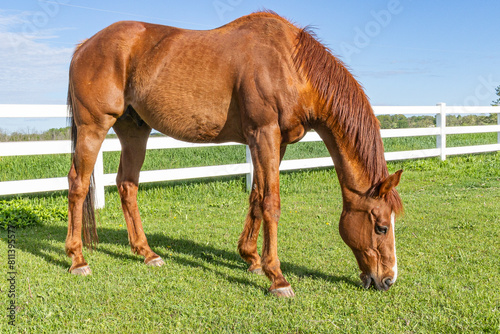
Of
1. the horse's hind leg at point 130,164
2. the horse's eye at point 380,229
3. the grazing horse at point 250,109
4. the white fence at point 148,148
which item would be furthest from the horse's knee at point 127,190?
the horse's eye at point 380,229

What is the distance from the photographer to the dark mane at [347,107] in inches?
130

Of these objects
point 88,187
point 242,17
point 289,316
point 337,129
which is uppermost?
point 242,17

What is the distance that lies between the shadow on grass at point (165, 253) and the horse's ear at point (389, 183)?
80 centimetres

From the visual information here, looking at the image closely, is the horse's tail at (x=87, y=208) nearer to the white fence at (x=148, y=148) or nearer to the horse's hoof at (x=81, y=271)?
the horse's hoof at (x=81, y=271)

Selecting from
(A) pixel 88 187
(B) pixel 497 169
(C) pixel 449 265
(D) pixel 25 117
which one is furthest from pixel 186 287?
(B) pixel 497 169

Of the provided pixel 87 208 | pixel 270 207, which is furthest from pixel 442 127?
pixel 87 208

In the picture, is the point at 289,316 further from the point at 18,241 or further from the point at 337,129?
the point at 18,241

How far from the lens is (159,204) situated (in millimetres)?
6883

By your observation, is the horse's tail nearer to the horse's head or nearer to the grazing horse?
the grazing horse

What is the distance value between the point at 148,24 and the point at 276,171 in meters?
2.16

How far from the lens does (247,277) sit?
3668mm

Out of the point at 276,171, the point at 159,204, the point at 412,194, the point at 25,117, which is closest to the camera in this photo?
the point at 276,171

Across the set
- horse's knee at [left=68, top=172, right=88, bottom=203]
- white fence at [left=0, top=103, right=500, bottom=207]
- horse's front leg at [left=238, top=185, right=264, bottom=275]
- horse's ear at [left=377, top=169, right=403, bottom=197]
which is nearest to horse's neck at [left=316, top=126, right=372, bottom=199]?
horse's ear at [left=377, top=169, right=403, bottom=197]

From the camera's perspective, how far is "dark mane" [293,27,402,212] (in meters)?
3.30
